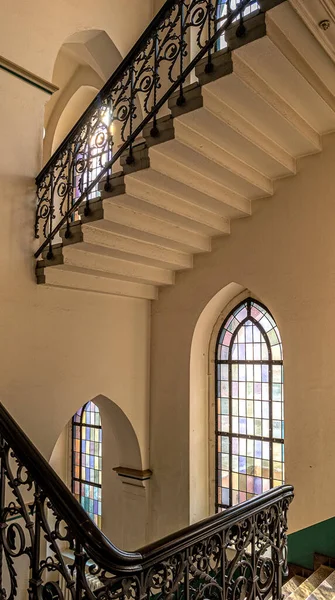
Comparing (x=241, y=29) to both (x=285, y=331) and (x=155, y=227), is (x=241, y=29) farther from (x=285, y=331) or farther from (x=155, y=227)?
(x=285, y=331)

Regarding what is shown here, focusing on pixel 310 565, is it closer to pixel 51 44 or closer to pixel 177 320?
pixel 177 320

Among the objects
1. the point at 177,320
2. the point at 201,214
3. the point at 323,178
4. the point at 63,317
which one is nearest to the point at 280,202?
the point at 323,178

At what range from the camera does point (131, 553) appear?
2.06 metres

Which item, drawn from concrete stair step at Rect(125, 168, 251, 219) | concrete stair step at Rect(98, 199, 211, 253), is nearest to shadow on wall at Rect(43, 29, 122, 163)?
concrete stair step at Rect(98, 199, 211, 253)

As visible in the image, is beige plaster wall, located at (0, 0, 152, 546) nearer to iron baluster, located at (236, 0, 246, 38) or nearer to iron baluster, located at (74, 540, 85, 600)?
iron baluster, located at (74, 540, 85, 600)

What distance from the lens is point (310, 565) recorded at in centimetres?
454

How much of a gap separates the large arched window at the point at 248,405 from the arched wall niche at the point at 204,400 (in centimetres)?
8

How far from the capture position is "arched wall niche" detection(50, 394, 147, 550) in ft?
20.1

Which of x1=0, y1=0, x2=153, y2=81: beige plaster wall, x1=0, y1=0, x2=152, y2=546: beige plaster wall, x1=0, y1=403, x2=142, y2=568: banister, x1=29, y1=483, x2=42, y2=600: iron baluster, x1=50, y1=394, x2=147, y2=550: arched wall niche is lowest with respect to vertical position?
x1=50, y1=394, x2=147, y2=550: arched wall niche

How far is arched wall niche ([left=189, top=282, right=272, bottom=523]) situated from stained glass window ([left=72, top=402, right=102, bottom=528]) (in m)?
2.38

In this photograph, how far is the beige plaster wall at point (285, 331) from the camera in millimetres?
4594

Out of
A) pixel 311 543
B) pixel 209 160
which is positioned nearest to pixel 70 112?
pixel 209 160

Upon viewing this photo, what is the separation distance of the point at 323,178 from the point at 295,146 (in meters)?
0.45

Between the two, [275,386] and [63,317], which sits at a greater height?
[63,317]
